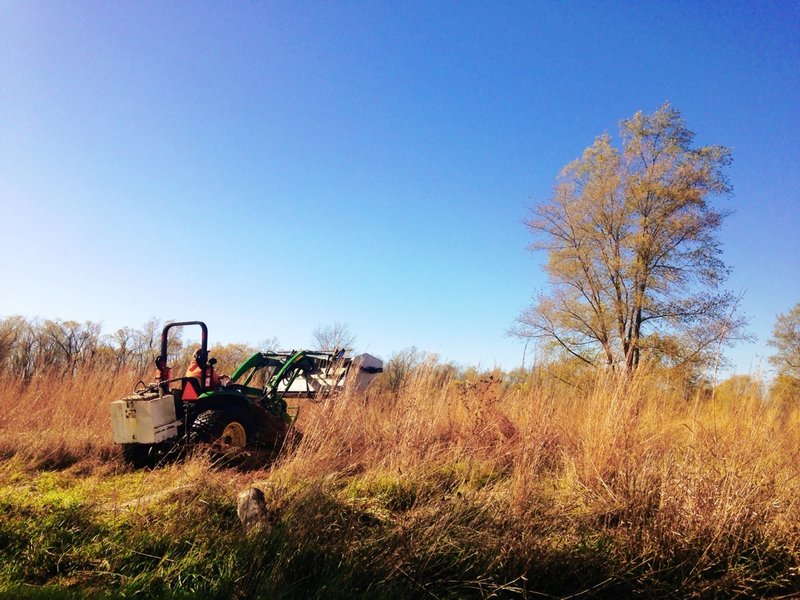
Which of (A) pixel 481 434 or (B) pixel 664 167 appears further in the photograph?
(B) pixel 664 167

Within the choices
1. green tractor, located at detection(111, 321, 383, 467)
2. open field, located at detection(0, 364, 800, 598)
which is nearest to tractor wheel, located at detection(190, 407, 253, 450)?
green tractor, located at detection(111, 321, 383, 467)

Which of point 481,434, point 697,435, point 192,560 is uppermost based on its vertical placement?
point 697,435

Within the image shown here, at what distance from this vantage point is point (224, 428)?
694cm

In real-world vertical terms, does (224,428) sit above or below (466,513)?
below

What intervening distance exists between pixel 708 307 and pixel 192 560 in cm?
2226

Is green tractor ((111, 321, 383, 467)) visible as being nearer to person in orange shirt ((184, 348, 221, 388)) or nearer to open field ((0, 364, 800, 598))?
person in orange shirt ((184, 348, 221, 388))

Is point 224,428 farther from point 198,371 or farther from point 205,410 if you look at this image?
point 198,371

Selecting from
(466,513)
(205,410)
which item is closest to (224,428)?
(205,410)

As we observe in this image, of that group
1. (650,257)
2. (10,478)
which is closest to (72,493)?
(10,478)

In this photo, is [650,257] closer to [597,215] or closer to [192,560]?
[597,215]

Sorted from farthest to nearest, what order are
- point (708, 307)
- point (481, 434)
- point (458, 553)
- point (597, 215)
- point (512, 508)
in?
point (597, 215)
point (708, 307)
point (481, 434)
point (512, 508)
point (458, 553)

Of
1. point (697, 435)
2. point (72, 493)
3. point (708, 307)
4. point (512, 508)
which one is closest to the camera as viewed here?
point (512, 508)

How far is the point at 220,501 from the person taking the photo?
14.9 ft

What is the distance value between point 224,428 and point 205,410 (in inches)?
18.6
